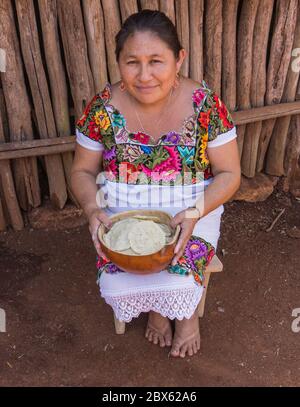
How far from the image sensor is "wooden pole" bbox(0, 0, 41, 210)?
317cm

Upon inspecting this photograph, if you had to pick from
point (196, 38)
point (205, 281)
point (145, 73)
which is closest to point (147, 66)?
point (145, 73)

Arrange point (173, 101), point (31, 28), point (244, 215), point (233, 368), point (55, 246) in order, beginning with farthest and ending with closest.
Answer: point (244, 215)
point (55, 246)
point (31, 28)
point (233, 368)
point (173, 101)

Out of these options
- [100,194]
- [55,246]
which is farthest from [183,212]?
[55,246]

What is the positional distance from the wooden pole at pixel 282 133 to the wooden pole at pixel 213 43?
0.53 meters

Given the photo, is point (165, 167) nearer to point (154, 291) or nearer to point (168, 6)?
point (154, 291)

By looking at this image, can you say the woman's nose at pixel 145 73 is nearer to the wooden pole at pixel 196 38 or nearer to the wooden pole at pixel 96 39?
the wooden pole at pixel 96 39

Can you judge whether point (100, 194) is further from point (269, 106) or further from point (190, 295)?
point (269, 106)

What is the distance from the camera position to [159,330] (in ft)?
9.04

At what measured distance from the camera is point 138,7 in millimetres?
3316

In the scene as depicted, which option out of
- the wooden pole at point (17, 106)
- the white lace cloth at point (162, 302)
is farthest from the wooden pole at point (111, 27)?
the white lace cloth at point (162, 302)

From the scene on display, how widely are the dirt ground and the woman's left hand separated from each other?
718mm

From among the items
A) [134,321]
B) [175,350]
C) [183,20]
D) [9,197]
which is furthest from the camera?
[9,197]

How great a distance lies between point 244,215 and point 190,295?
1557 millimetres

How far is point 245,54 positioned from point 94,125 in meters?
1.55
